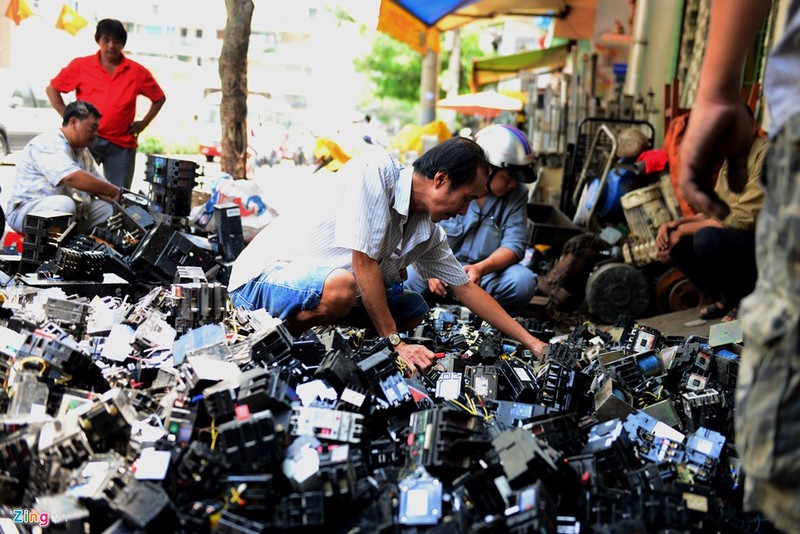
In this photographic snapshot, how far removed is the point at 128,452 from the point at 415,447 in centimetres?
113

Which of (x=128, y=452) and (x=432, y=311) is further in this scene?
(x=432, y=311)

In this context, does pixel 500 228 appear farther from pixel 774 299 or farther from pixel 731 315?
pixel 774 299

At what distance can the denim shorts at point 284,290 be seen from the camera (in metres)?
4.46

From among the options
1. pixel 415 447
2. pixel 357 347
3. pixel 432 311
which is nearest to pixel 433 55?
pixel 432 311

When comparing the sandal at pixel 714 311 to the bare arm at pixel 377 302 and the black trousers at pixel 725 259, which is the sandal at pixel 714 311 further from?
the bare arm at pixel 377 302

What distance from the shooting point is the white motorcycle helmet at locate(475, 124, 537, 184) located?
600 cm

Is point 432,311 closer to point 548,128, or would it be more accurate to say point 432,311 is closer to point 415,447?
point 415,447

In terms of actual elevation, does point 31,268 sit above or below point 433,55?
below

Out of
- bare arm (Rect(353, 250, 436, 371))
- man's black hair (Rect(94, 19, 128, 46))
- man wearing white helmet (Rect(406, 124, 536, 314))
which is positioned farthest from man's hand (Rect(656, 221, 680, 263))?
man's black hair (Rect(94, 19, 128, 46))

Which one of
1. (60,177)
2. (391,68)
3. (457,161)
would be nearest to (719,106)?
(457,161)

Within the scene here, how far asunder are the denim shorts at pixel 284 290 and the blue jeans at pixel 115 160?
4.22 meters

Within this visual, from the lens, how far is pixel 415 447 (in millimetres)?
3074

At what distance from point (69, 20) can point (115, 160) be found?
4.73 metres

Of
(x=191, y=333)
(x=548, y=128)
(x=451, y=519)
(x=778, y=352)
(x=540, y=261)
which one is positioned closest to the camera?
(x=778, y=352)
